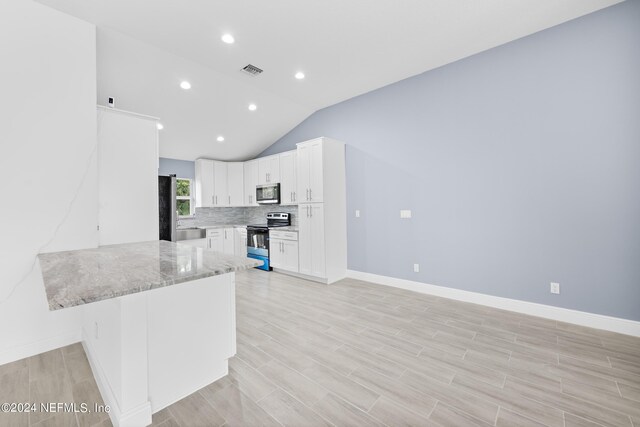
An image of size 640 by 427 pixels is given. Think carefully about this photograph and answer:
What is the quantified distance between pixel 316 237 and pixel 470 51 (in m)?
3.39

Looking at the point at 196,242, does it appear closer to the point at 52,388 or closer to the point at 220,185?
the point at 220,185

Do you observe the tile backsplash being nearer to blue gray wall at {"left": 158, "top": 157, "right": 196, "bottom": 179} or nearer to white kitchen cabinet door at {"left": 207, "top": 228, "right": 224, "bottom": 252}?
white kitchen cabinet door at {"left": 207, "top": 228, "right": 224, "bottom": 252}

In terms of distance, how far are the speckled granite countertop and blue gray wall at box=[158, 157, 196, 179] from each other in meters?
3.76

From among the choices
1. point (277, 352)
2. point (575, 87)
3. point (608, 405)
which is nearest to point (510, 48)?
point (575, 87)

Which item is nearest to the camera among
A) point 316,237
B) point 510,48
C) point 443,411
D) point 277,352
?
point 443,411

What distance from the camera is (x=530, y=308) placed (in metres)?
3.01

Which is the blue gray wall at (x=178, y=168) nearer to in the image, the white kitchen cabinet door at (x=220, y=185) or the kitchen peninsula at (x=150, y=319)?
the white kitchen cabinet door at (x=220, y=185)

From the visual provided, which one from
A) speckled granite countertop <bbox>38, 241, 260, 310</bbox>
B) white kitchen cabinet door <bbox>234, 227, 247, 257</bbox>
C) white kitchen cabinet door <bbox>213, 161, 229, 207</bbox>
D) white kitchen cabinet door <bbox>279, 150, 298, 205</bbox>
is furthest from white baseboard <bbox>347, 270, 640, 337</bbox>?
white kitchen cabinet door <bbox>213, 161, 229, 207</bbox>

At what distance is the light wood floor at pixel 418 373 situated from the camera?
159cm

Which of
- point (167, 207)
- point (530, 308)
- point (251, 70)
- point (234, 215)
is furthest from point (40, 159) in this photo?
point (530, 308)

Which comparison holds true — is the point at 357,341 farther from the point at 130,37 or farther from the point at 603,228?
the point at 130,37

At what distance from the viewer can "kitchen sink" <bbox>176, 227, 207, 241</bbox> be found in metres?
5.14

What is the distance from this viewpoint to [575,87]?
9.03 feet

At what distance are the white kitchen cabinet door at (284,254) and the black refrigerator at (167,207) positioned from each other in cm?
186
